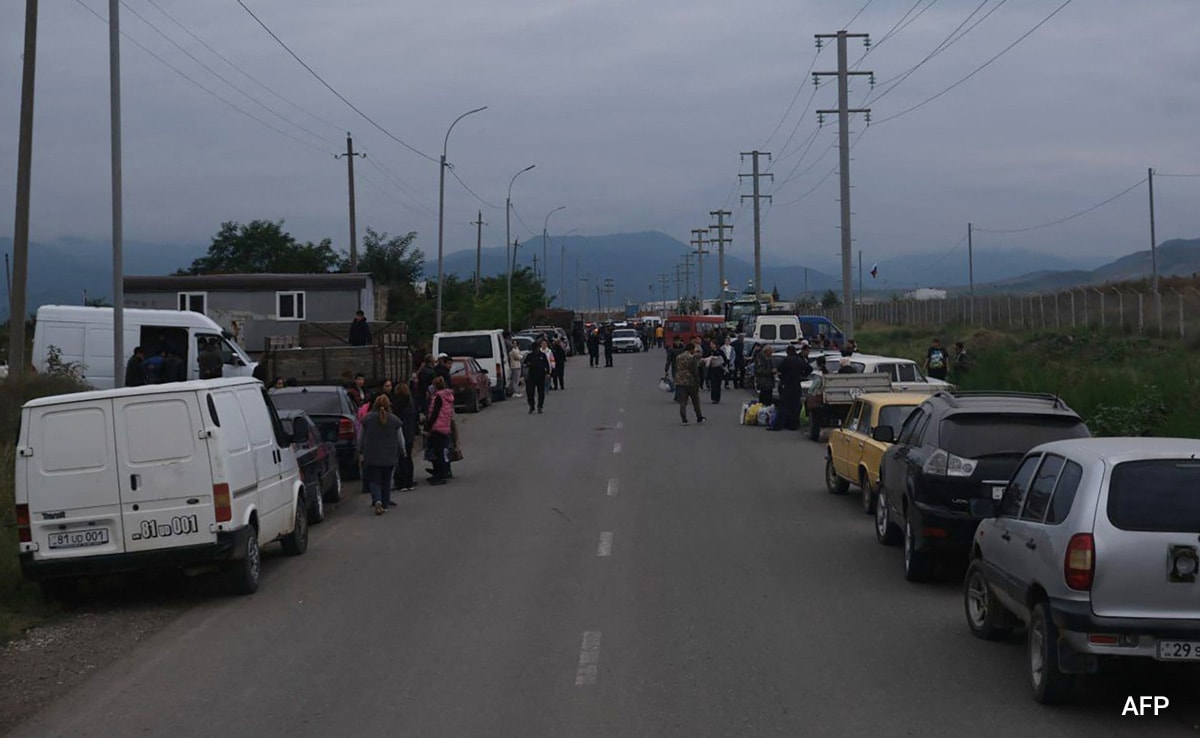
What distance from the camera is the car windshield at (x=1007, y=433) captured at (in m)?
12.1

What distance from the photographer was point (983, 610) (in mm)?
10094

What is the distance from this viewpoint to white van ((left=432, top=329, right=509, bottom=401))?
38.5m

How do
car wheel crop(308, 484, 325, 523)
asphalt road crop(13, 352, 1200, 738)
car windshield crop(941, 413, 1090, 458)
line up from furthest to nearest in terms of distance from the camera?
car wheel crop(308, 484, 325, 523) → car windshield crop(941, 413, 1090, 458) → asphalt road crop(13, 352, 1200, 738)

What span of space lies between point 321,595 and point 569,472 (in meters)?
9.98

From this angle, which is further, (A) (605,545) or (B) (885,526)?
(A) (605,545)

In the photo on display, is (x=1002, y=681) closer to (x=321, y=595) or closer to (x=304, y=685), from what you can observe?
(x=304, y=685)

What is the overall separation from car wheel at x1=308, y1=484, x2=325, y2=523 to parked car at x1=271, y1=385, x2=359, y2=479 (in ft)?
9.59

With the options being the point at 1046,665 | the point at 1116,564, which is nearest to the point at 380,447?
the point at 1046,665

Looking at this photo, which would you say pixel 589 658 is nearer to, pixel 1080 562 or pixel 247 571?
pixel 1080 562

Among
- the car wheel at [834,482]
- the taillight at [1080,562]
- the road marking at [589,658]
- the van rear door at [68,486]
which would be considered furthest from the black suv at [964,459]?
the van rear door at [68,486]

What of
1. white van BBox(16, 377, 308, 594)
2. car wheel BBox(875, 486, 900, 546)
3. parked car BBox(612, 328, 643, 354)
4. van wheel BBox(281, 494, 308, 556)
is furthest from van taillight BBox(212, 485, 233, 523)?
parked car BBox(612, 328, 643, 354)

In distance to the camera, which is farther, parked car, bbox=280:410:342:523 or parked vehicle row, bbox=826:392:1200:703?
parked car, bbox=280:410:342:523

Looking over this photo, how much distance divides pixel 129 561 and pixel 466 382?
23.9 meters
